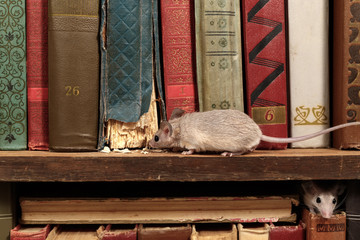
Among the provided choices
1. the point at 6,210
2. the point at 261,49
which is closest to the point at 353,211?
the point at 261,49

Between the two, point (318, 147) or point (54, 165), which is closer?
point (54, 165)

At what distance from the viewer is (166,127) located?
31.3 inches

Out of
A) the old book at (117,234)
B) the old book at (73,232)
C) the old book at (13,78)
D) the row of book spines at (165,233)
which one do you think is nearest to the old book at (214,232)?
the row of book spines at (165,233)

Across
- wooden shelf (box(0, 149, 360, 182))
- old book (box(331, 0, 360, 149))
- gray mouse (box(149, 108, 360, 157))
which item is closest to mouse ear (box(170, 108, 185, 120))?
gray mouse (box(149, 108, 360, 157))

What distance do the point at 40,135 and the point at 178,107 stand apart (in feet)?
1.17

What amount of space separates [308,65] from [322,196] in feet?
1.08

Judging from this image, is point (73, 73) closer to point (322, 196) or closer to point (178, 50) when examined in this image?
point (178, 50)

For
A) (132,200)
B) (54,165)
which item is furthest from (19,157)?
(132,200)

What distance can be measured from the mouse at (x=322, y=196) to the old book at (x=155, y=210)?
0.19 ft

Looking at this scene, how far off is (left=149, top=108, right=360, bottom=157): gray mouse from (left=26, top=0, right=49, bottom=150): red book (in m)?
0.29

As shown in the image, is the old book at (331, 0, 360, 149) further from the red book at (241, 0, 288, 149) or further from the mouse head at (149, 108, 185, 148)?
the mouse head at (149, 108, 185, 148)

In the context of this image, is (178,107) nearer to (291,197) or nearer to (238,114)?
(238,114)

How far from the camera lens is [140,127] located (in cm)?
83

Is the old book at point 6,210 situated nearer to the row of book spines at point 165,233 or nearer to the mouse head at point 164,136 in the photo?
the row of book spines at point 165,233
